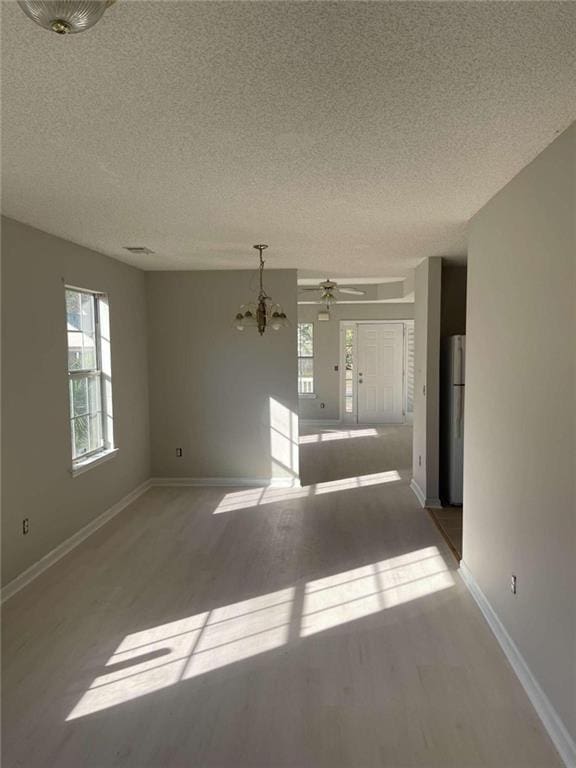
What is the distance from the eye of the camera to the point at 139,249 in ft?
15.4

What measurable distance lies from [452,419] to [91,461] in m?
3.55

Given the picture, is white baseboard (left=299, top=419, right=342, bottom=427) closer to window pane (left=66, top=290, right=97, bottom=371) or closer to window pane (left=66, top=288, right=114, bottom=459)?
window pane (left=66, top=288, right=114, bottom=459)

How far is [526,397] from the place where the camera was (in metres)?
2.53

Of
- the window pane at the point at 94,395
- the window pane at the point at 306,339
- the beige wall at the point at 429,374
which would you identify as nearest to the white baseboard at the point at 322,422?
the window pane at the point at 306,339

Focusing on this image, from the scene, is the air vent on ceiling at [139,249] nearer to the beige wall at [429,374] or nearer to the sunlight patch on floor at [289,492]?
the sunlight patch on floor at [289,492]

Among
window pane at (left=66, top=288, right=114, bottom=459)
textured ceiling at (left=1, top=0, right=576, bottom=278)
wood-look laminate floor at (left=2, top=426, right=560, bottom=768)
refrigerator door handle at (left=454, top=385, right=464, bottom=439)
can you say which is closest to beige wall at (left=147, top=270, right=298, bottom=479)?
window pane at (left=66, top=288, right=114, bottom=459)

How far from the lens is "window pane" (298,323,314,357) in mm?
10539

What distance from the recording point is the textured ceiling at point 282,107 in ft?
4.60

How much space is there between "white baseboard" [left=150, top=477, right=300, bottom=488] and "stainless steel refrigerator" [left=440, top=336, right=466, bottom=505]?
172 cm

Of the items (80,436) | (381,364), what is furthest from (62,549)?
(381,364)

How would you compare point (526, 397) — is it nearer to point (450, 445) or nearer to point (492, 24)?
point (492, 24)

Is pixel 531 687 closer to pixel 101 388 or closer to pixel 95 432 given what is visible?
pixel 95 432

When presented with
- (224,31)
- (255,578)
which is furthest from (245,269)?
(224,31)

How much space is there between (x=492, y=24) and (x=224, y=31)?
2.35 ft
